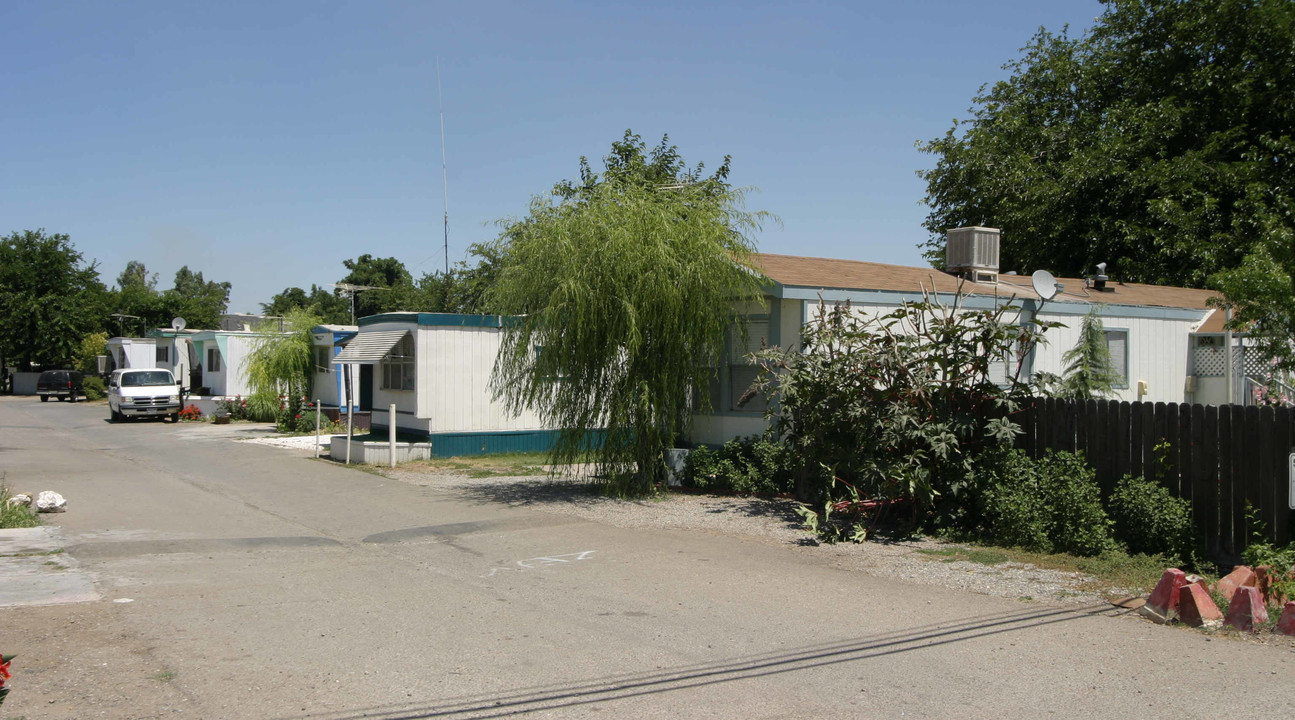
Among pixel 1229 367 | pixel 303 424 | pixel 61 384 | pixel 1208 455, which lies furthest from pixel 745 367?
pixel 61 384

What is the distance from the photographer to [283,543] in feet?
32.6

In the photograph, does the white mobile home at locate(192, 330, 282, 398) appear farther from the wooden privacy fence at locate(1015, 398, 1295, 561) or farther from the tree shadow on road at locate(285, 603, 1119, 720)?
the tree shadow on road at locate(285, 603, 1119, 720)

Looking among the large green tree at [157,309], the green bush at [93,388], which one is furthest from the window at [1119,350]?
the large green tree at [157,309]

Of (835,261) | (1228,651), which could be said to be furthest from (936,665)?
(835,261)

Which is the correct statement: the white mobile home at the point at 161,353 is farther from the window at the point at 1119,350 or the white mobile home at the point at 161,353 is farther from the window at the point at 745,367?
the window at the point at 1119,350

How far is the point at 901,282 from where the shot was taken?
594 inches

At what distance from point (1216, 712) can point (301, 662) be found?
516cm

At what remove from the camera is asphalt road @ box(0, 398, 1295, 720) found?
5059 mm

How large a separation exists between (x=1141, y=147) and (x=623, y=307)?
773 inches

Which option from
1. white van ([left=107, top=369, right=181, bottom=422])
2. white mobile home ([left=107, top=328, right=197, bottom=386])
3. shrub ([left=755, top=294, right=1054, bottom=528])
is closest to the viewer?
shrub ([left=755, top=294, right=1054, bottom=528])

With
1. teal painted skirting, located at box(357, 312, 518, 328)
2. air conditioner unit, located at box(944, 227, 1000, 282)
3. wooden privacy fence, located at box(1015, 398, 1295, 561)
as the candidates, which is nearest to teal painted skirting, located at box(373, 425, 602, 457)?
teal painted skirting, located at box(357, 312, 518, 328)

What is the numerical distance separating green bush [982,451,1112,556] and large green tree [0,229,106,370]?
5641 cm

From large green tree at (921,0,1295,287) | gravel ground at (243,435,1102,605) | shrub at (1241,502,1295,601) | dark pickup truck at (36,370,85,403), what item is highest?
large green tree at (921,0,1295,287)

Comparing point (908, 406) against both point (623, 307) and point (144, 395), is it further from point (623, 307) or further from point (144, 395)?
point (144, 395)
